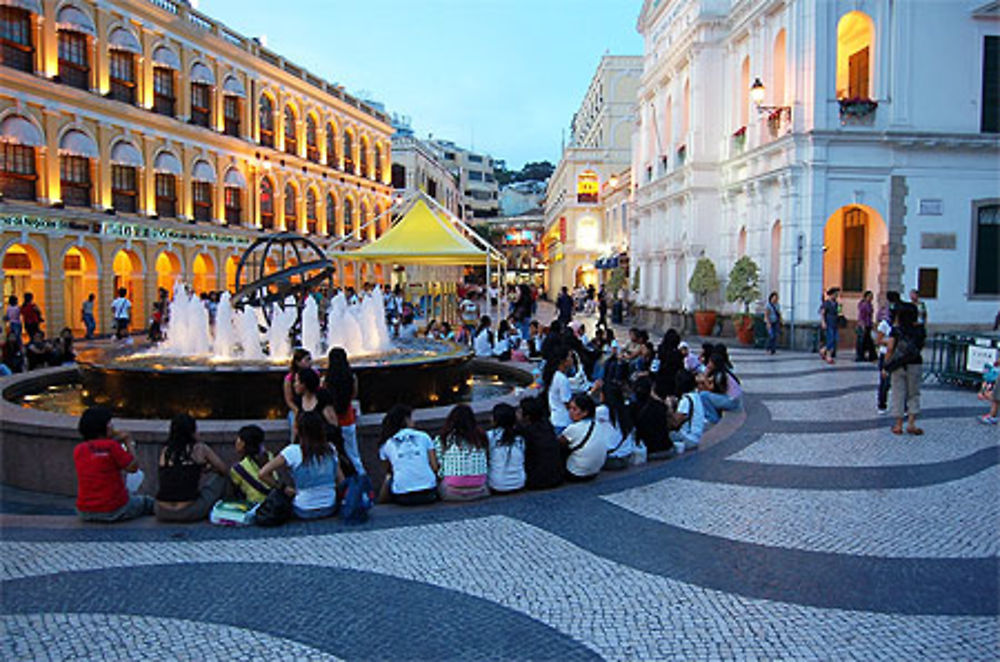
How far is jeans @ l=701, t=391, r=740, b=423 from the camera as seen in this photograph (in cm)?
1089

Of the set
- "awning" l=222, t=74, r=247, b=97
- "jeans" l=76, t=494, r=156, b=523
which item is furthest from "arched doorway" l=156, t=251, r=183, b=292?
"jeans" l=76, t=494, r=156, b=523

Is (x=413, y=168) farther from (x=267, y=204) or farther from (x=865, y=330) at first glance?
(x=865, y=330)

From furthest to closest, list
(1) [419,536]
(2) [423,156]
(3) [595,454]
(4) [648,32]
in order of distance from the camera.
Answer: (2) [423,156] < (4) [648,32] < (3) [595,454] < (1) [419,536]

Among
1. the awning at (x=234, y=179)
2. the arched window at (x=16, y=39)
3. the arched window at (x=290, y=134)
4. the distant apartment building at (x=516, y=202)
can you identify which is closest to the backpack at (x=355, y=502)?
the arched window at (x=16, y=39)

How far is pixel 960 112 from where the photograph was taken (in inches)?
854

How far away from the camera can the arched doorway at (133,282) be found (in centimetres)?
3040

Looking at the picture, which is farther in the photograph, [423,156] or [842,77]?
[423,156]

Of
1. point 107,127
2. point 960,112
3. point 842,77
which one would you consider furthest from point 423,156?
point 960,112

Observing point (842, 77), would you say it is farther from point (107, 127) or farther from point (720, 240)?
point (107, 127)

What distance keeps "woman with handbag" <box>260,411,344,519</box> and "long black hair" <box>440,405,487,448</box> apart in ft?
3.51

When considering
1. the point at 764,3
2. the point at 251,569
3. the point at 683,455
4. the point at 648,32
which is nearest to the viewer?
the point at 251,569

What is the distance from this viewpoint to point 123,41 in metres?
28.7

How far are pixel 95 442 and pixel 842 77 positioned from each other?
26.0 meters

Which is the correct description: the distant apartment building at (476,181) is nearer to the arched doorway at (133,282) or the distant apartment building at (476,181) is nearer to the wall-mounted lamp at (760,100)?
the arched doorway at (133,282)
